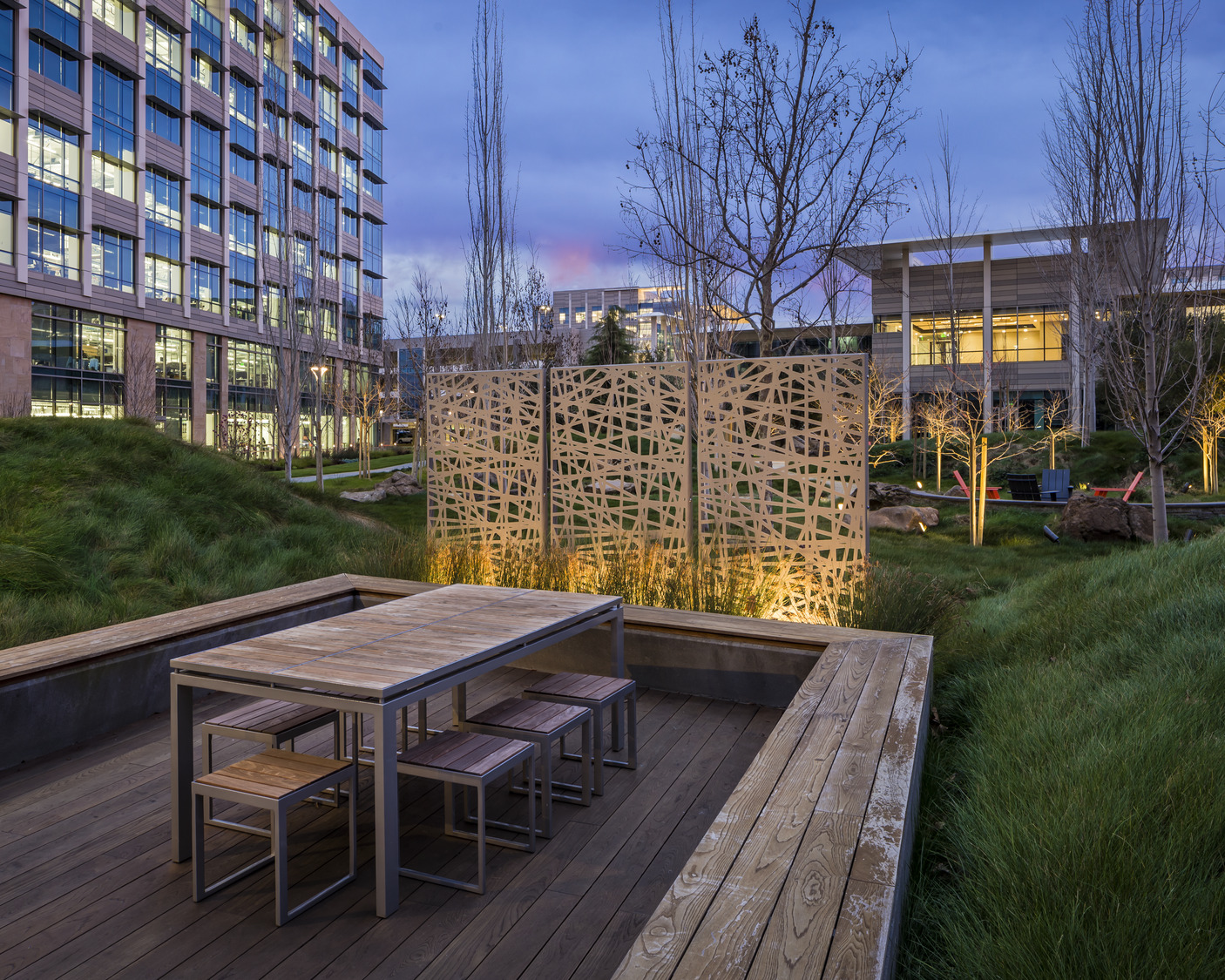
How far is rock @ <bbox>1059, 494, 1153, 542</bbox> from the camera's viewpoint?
1384cm

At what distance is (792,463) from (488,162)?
10193 mm

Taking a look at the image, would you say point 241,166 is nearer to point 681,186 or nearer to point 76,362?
point 76,362

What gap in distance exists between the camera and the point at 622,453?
6645 millimetres

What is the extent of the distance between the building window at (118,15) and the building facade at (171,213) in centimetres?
6

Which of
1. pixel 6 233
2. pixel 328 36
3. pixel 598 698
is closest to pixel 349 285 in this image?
pixel 328 36

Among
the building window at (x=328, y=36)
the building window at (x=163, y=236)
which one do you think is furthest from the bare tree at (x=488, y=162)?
the building window at (x=328, y=36)

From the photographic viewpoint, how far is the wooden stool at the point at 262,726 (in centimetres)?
307

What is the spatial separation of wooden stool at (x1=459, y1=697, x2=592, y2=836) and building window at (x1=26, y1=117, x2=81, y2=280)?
2746 centimetres

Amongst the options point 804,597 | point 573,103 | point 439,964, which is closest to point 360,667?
point 439,964

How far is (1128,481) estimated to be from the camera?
21.2 meters

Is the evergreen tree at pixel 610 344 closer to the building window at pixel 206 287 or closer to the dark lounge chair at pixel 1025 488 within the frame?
the dark lounge chair at pixel 1025 488

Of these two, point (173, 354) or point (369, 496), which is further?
point (173, 354)

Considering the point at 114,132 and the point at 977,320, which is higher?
the point at 114,132

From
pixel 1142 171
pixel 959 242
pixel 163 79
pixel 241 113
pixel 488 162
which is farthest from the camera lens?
pixel 241 113
